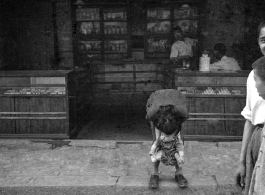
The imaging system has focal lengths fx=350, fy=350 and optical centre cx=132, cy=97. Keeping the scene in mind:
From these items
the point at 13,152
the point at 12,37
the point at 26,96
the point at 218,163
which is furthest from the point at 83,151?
the point at 12,37

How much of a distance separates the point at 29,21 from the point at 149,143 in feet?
17.8

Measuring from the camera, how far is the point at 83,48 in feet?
31.9

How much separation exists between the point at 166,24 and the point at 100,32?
182cm

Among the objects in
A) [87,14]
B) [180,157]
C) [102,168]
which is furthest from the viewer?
[87,14]

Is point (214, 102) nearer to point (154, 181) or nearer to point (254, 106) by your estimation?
point (154, 181)

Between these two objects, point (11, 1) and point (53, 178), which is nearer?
point (53, 178)

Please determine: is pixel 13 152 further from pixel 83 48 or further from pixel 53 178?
pixel 83 48

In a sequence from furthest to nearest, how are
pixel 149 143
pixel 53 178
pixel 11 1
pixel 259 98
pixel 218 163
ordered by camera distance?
1. pixel 11 1
2. pixel 149 143
3. pixel 218 163
4. pixel 53 178
5. pixel 259 98

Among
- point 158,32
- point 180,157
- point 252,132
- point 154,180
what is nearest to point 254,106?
point 252,132

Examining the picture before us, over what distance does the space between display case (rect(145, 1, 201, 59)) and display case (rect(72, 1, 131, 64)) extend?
1.99 feet

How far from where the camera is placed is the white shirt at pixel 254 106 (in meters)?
2.79

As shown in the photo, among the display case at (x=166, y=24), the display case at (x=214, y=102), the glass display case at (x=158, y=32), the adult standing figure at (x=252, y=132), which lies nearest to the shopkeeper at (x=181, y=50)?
the display case at (x=166, y=24)

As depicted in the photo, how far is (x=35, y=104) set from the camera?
263 inches

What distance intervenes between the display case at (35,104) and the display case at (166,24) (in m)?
3.51
